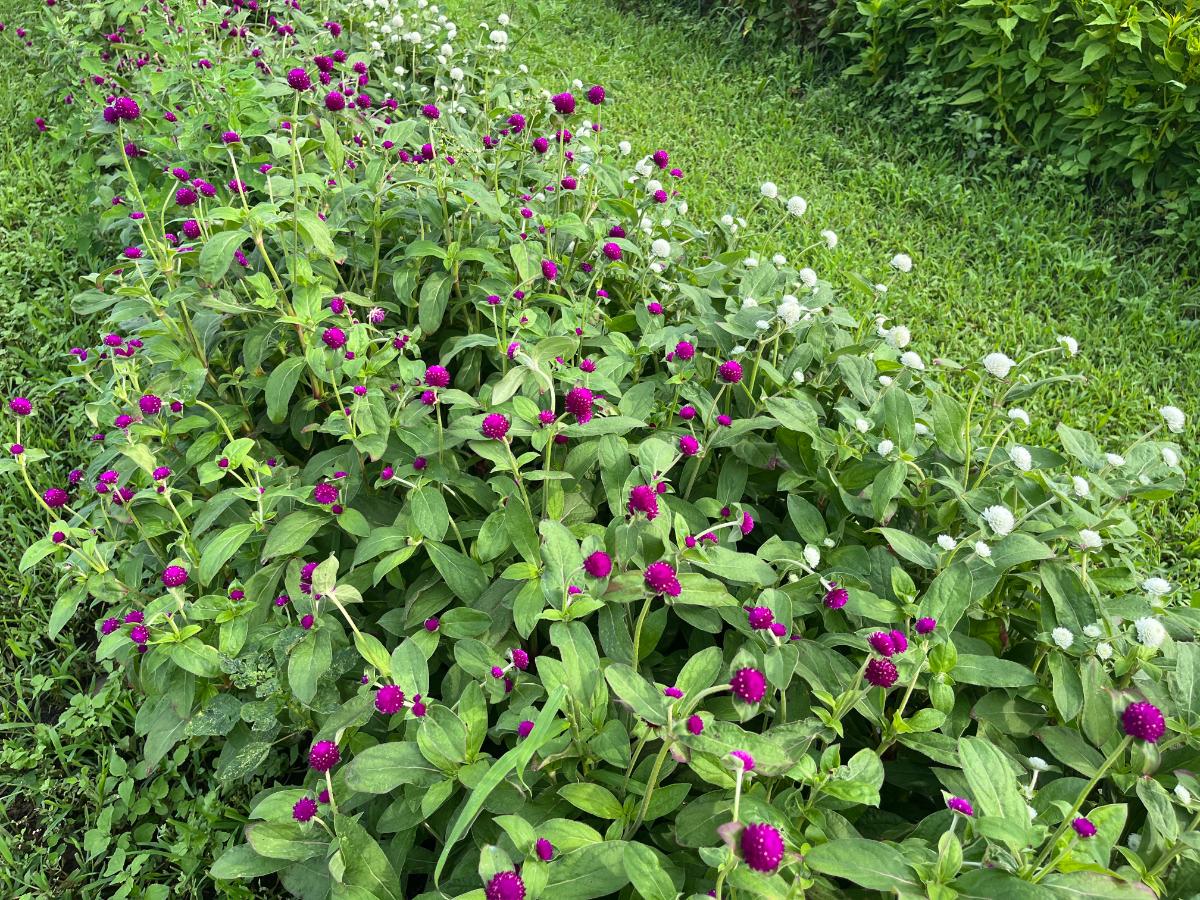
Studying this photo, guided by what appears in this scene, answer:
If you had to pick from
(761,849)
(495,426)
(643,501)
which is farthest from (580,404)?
(761,849)

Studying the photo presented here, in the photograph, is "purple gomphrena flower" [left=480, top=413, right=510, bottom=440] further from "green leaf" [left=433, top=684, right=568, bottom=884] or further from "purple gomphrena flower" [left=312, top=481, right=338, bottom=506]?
"green leaf" [left=433, top=684, right=568, bottom=884]

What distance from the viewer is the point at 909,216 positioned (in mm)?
4672

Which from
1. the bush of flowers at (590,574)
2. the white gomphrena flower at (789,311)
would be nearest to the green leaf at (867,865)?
the bush of flowers at (590,574)

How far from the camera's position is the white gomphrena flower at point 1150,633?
1.58 m

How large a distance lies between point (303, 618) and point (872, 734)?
1.32 meters

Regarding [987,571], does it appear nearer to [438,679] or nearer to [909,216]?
[438,679]

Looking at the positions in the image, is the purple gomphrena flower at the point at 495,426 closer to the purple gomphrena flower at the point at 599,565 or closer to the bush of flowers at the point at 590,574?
the bush of flowers at the point at 590,574

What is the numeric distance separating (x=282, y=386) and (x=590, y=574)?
1.17m

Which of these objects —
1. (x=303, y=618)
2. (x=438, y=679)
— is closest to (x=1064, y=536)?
(x=438, y=679)

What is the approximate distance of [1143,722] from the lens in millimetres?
1223

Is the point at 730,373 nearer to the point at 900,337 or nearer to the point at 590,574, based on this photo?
the point at 900,337

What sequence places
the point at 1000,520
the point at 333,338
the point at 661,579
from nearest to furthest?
the point at 661,579 → the point at 1000,520 → the point at 333,338

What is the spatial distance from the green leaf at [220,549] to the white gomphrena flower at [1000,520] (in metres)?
1.71

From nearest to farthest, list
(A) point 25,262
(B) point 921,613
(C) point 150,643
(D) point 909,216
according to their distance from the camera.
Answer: (B) point 921,613 < (C) point 150,643 < (A) point 25,262 < (D) point 909,216
